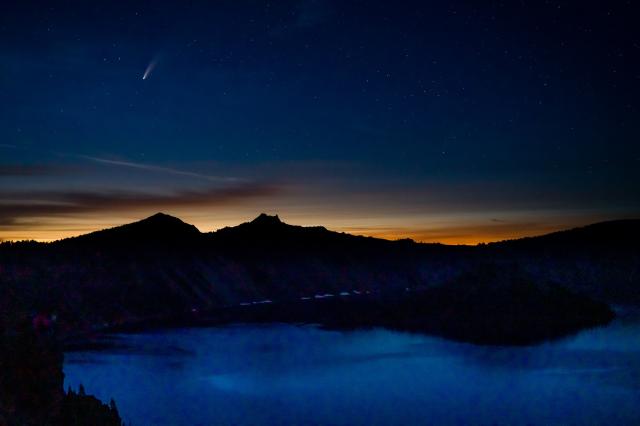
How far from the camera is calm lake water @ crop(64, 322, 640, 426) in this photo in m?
54.9

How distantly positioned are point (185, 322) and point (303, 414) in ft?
294

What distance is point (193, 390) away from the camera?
67.4 m

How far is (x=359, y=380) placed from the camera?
240 feet

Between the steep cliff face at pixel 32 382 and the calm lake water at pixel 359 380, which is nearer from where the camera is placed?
the steep cliff face at pixel 32 382

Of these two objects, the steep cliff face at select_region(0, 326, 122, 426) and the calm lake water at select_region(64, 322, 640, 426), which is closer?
the steep cliff face at select_region(0, 326, 122, 426)

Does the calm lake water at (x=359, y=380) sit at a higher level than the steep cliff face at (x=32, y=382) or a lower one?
lower

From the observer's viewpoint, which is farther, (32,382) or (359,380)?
(359,380)

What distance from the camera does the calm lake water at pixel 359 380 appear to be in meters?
54.9

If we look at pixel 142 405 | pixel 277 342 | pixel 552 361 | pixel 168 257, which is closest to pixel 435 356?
pixel 552 361

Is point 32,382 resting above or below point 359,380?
above

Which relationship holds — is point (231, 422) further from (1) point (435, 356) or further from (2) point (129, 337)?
(2) point (129, 337)

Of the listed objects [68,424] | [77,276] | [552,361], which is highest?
[77,276]

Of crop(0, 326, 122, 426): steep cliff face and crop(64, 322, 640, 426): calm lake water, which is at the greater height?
crop(0, 326, 122, 426): steep cliff face

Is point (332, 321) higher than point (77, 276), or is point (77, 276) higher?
point (77, 276)
